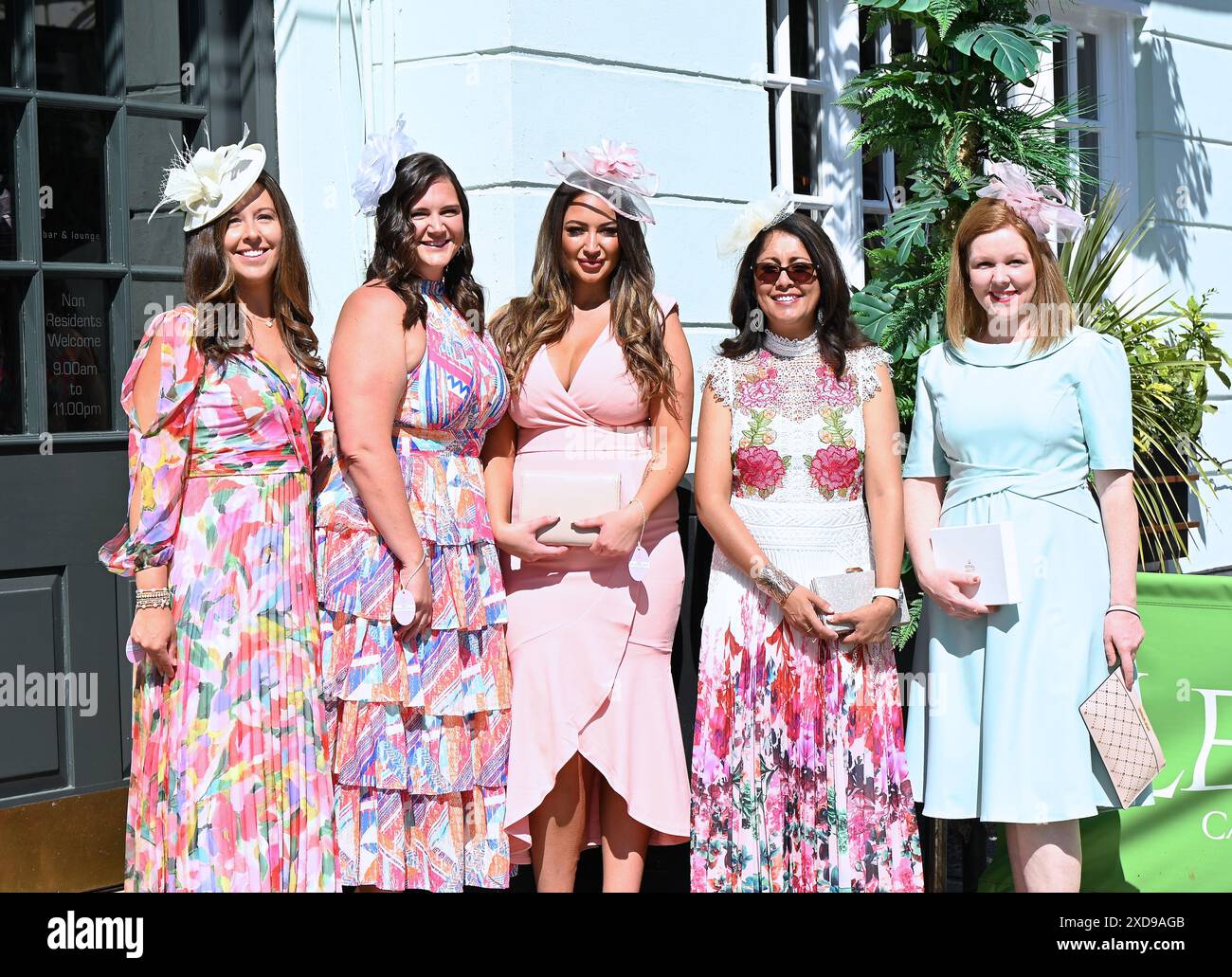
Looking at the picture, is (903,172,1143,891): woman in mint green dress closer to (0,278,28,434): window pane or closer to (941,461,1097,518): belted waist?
(941,461,1097,518): belted waist

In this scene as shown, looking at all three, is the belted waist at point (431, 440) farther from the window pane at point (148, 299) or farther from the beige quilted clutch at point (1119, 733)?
the beige quilted clutch at point (1119, 733)

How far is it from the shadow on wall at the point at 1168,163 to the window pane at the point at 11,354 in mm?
5680

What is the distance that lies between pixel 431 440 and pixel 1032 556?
5.18ft

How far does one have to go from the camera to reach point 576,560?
3650mm

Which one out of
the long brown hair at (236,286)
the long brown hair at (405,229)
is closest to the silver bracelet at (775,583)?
the long brown hair at (405,229)

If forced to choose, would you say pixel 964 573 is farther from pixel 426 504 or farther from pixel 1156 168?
pixel 1156 168

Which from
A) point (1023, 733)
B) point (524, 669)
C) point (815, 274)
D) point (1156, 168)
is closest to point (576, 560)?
point (524, 669)

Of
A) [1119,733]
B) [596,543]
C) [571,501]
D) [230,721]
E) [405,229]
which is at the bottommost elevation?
[1119,733]

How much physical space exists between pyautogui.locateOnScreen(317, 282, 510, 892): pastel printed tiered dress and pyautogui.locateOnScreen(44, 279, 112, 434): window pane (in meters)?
1.23

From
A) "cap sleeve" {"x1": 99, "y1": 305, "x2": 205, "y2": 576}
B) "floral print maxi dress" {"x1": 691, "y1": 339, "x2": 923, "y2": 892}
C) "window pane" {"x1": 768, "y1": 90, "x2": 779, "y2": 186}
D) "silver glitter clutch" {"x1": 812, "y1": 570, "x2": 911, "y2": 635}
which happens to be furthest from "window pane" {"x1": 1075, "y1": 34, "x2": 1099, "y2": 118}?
"cap sleeve" {"x1": 99, "y1": 305, "x2": 205, "y2": 576}

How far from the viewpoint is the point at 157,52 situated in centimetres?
443

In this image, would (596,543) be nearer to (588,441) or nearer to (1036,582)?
(588,441)

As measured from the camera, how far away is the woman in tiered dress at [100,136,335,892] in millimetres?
3217

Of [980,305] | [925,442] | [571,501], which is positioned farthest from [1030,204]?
[571,501]
